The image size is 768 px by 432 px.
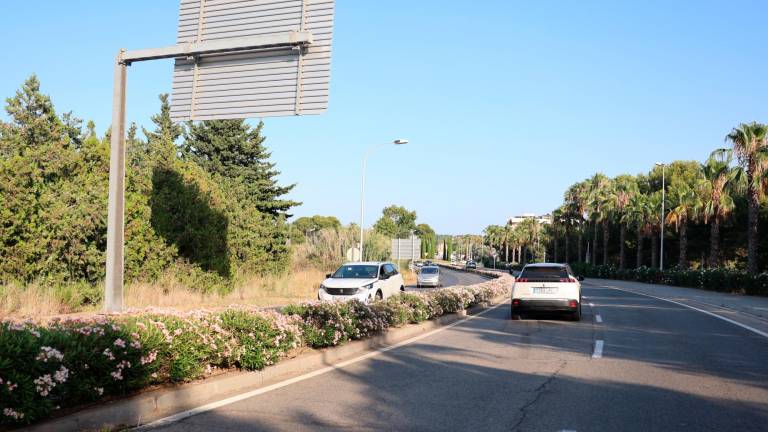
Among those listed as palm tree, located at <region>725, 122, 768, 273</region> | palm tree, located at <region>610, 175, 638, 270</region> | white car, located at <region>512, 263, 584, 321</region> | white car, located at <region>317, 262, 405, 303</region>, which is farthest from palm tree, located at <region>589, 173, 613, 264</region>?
white car, located at <region>512, 263, 584, 321</region>

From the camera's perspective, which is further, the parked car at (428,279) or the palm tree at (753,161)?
the parked car at (428,279)

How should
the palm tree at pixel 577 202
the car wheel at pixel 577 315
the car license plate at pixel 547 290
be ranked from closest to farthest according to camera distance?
the car license plate at pixel 547 290 < the car wheel at pixel 577 315 < the palm tree at pixel 577 202

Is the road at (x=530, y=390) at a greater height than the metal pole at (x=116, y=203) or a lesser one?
lesser

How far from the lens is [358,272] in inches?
864

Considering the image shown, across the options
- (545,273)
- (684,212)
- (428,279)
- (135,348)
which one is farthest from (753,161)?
(135,348)

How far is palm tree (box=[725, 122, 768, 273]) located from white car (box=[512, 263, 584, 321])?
86.7 feet

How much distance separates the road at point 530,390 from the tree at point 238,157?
36.8 metres

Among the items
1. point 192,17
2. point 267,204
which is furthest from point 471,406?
point 267,204

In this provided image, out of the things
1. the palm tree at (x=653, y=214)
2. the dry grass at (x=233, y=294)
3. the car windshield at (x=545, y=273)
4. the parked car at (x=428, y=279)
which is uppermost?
the palm tree at (x=653, y=214)

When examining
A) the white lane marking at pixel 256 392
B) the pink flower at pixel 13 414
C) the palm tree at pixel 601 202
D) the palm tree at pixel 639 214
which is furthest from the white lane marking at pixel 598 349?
the palm tree at pixel 601 202

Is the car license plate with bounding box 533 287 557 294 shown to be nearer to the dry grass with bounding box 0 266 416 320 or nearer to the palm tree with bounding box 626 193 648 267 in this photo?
the dry grass with bounding box 0 266 416 320

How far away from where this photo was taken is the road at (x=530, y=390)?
643cm

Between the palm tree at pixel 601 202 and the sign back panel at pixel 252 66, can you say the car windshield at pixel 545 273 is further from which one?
the palm tree at pixel 601 202

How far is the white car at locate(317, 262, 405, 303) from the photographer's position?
20.2m
